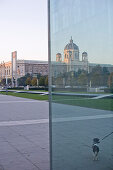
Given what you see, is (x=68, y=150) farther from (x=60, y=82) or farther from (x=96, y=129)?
(x=60, y=82)

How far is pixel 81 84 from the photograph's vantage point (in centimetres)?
253

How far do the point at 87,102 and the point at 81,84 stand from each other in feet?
0.76

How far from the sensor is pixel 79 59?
8.47ft

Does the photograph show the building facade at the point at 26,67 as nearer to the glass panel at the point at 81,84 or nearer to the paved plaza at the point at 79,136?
the glass panel at the point at 81,84

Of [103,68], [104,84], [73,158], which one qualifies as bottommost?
[73,158]

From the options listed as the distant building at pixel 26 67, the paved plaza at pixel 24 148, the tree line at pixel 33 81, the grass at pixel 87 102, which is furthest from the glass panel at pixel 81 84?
the distant building at pixel 26 67

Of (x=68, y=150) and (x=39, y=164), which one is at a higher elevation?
(x=68, y=150)

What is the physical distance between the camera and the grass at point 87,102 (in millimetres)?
2278

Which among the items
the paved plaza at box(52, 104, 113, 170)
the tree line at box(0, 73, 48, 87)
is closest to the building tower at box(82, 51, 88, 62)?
the paved plaza at box(52, 104, 113, 170)

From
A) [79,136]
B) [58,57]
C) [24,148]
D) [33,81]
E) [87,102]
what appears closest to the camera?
[87,102]

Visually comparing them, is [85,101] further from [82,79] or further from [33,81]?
[33,81]

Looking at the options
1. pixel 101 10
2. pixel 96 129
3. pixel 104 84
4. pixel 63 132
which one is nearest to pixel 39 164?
pixel 63 132

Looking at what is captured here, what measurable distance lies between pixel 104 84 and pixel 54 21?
0.98m

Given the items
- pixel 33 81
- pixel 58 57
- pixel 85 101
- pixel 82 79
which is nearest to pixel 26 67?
pixel 33 81
